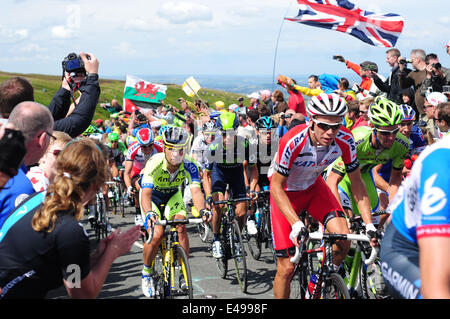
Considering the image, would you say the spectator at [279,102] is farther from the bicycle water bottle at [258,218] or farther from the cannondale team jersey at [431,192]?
the cannondale team jersey at [431,192]

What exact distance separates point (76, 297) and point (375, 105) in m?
4.25

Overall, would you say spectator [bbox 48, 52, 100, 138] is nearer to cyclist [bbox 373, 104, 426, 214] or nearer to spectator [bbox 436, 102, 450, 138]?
cyclist [bbox 373, 104, 426, 214]

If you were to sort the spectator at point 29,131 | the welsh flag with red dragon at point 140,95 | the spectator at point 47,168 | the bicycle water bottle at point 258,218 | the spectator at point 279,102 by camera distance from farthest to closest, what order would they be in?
the welsh flag with red dragon at point 140,95 → the spectator at point 279,102 → the bicycle water bottle at point 258,218 → the spectator at point 47,168 → the spectator at point 29,131

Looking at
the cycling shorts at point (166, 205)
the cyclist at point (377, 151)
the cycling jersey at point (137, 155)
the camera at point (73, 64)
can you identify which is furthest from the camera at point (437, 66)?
the camera at point (73, 64)

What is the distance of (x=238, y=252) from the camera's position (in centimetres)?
734

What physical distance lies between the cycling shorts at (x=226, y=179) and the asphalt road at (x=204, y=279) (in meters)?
1.29

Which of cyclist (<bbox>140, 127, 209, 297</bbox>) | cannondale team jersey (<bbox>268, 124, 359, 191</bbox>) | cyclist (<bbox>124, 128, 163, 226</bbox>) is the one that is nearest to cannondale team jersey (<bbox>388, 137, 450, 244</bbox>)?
cannondale team jersey (<bbox>268, 124, 359, 191</bbox>)

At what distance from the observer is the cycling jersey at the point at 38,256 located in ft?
8.27

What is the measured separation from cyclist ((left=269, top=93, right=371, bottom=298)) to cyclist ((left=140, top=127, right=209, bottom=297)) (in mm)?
1282

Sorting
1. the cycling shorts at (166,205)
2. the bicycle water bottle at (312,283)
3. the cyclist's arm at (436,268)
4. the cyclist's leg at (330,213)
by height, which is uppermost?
the cyclist's arm at (436,268)

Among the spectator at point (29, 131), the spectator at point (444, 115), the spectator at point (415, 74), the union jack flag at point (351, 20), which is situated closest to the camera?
the spectator at point (29, 131)

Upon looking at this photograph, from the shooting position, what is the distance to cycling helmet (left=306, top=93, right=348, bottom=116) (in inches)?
179

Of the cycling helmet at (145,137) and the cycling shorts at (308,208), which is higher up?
the cycling helmet at (145,137)
